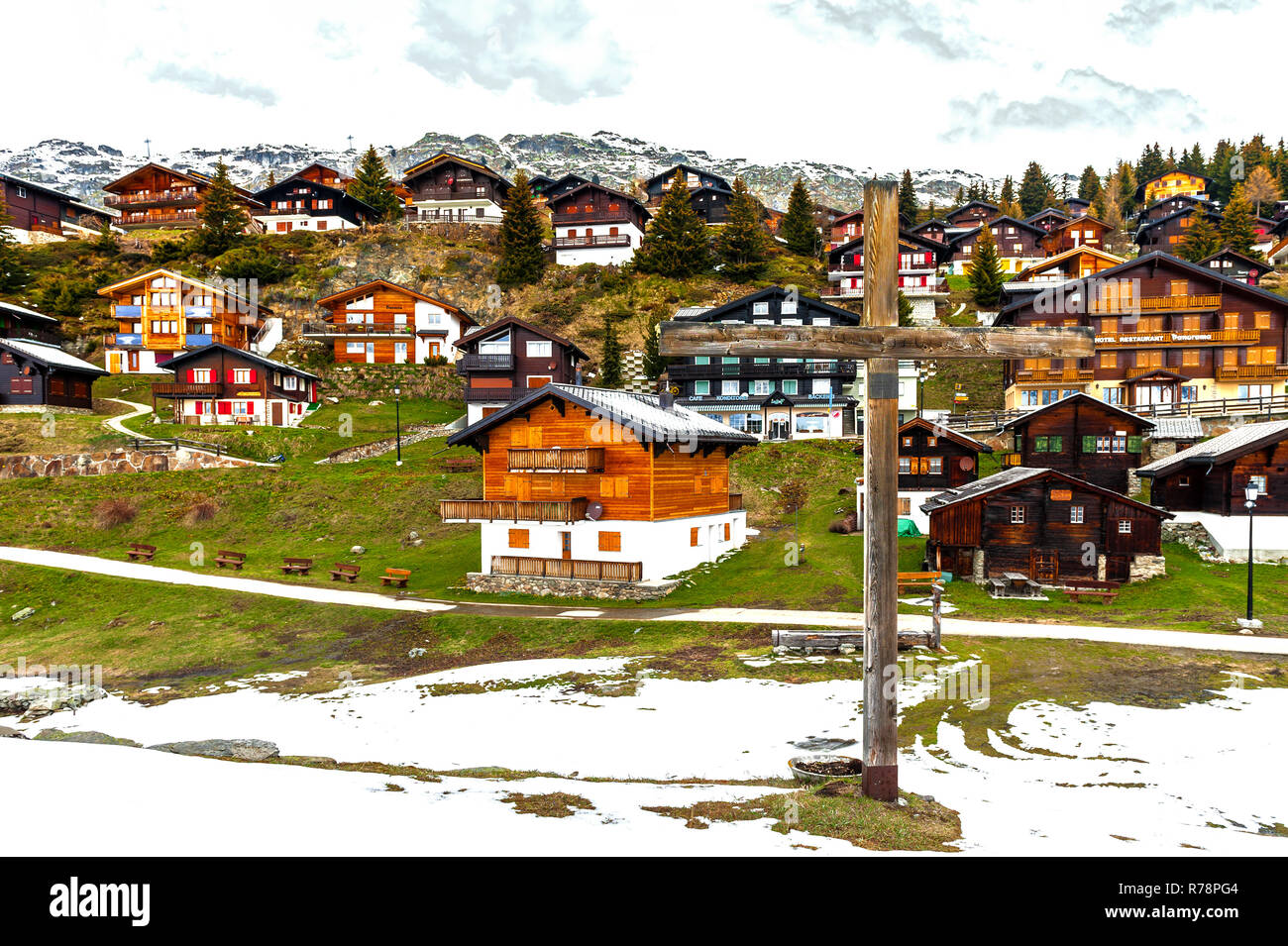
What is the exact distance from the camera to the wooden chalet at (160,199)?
124 meters

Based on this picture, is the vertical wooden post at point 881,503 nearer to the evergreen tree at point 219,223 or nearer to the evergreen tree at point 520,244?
the evergreen tree at point 520,244

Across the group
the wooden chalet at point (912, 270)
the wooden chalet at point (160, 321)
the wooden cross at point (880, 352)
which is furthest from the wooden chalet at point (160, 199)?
the wooden cross at point (880, 352)

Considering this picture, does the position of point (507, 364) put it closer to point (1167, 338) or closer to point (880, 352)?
point (1167, 338)

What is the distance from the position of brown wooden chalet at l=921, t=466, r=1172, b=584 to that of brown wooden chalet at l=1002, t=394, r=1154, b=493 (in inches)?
532

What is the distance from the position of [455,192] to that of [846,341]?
4805 inches

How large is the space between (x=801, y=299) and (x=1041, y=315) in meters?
21.8

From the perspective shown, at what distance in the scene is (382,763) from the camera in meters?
A: 16.3

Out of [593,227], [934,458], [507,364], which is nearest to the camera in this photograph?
[934,458]

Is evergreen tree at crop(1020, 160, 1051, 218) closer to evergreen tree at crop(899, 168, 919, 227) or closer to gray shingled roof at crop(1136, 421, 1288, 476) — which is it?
evergreen tree at crop(899, 168, 919, 227)

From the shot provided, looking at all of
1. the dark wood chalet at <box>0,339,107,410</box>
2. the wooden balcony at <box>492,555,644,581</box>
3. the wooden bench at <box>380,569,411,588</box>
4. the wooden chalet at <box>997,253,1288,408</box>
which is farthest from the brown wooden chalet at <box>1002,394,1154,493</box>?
the dark wood chalet at <box>0,339,107,410</box>

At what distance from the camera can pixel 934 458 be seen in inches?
1981

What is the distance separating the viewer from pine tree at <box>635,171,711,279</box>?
102375 millimetres

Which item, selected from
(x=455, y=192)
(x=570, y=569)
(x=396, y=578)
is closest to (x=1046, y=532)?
(x=570, y=569)

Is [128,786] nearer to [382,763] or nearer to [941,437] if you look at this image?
[382,763]
